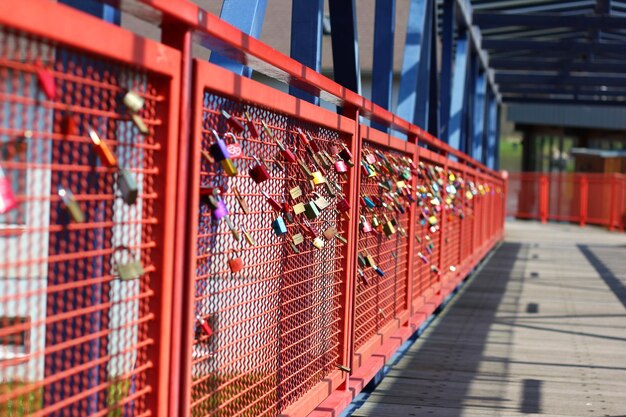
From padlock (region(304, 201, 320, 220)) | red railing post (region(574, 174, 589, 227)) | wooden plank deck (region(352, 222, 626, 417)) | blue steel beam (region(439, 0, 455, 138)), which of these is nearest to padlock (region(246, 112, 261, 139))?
padlock (region(304, 201, 320, 220))

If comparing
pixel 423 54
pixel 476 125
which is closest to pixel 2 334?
pixel 423 54

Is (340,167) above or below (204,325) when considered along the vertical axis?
above

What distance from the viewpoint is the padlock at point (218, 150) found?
2.46 meters

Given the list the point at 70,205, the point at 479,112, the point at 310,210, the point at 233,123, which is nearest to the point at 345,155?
the point at 310,210

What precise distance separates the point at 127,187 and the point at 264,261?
1.21 m

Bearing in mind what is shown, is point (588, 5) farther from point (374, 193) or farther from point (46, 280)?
point (46, 280)

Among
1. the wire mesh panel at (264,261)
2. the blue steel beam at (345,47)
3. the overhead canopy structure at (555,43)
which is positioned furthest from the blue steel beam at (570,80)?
the wire mesh panel at (264,261)

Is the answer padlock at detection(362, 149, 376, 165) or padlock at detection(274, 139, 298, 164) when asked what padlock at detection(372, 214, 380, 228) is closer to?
padlock at detection(362, 149, 376, 165)

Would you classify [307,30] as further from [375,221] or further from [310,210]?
[310,210]

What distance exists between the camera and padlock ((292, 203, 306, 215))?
3354 millimetres

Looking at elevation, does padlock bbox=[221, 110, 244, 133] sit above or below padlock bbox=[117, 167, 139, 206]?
above

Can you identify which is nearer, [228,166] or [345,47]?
[228,166]

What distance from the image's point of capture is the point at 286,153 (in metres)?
3.21

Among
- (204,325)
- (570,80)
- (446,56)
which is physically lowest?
(204,325)
